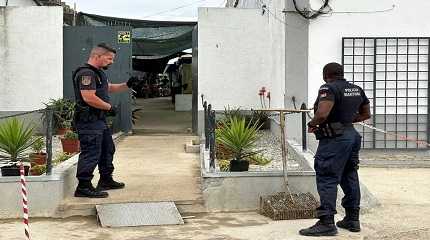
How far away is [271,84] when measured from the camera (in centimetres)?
1289

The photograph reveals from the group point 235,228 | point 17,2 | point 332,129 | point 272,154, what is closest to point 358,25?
point 272,154

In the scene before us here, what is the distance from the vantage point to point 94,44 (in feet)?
43.9

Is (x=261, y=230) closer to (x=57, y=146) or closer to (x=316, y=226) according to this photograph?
(x=316, y=226)

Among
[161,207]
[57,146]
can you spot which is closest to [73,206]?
[161,207]

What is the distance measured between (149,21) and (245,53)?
346 centimetres

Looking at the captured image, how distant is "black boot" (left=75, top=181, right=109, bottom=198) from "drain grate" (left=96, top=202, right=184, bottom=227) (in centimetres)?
32

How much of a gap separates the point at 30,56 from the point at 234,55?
163 inches

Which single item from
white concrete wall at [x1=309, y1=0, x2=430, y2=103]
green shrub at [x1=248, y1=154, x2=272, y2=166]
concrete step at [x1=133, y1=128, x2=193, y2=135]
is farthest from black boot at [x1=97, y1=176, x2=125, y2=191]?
concrete step at [x1=133, y1=128, x2=193, y2=135]

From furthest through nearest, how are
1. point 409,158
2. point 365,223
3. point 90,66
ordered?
point 409,158, point 90,66, point 365,223

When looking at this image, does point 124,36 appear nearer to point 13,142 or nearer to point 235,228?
point 13,142

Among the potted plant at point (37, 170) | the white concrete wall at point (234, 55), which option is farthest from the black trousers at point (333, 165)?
the white concrete wall at point (234, 55)

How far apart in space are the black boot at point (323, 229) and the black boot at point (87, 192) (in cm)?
244

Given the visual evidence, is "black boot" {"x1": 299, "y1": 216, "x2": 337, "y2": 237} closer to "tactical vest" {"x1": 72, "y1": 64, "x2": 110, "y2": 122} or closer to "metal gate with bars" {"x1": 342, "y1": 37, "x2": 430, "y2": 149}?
"tactical vest" {"x1": 72, "y1": 64, "x2": 110, "y2": 122}

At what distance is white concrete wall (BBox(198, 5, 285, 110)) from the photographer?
13102 mm
